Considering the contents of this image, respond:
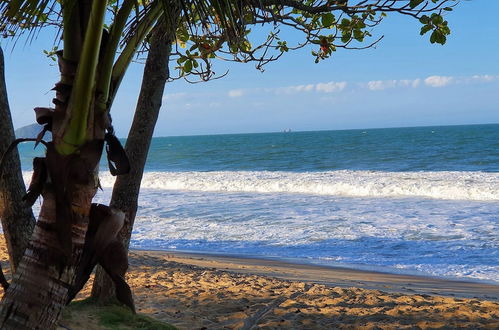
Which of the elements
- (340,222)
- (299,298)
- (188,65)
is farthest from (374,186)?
(188,65)

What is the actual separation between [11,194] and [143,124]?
983 mm

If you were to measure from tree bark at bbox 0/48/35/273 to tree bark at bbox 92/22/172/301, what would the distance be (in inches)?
23.7

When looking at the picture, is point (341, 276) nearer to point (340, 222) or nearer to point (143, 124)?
point (340, 222)

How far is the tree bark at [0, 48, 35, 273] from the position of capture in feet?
11.4

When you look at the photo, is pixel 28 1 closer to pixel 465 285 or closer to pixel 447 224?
A: pixel 465 285

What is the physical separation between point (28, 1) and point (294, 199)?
1505 centimetres

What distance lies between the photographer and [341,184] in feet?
66.3

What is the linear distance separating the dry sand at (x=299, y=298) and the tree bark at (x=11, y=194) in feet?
5.07

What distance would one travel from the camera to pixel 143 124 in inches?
154

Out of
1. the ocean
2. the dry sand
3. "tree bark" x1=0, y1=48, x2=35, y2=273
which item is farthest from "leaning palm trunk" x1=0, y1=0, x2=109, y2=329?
the ocean

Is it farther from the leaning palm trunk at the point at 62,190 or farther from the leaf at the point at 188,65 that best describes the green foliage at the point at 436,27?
the leaning palm trunk at the point at 62,190

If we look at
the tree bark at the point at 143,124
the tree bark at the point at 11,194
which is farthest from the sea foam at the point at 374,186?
the tree bark at the point at 11,194

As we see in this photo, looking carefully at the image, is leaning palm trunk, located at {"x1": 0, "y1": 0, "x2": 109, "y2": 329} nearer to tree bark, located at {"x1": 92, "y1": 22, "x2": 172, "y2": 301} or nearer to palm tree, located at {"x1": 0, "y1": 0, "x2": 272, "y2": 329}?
palm tree, located at {"x1": 0, "y1": 0, "x2": 272, "y2": 329}

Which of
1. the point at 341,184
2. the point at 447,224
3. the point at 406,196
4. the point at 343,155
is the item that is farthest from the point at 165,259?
the point at 343,155
